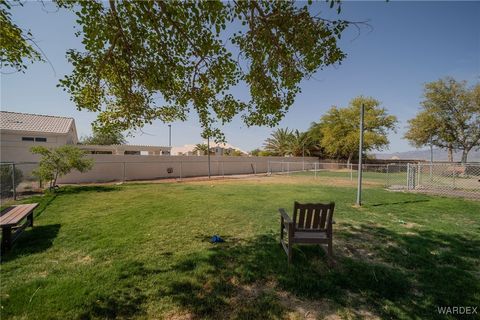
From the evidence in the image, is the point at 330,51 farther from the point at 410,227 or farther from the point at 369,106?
the point at 369,106

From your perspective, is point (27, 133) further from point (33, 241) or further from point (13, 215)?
point (33, 241)

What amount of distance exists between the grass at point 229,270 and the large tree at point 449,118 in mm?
30152

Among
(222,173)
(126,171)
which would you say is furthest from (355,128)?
(126,171)

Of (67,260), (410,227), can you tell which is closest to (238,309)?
(67,260)

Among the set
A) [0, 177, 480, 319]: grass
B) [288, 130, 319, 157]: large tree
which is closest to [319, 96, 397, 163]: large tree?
[288, 130, 319, 157]: large tree

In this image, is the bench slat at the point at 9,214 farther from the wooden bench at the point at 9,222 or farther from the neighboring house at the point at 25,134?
the neighboring house at the point at 25,134

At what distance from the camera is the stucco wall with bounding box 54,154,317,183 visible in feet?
56.7

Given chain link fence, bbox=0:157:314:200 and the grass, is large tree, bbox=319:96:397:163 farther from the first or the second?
the grass

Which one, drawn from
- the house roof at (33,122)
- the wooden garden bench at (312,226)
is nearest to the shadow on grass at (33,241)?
the wooden garden bench at (312,226)

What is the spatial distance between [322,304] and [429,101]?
37188 mm

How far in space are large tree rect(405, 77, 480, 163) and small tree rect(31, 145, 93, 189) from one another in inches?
1426

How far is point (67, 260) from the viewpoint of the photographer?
13.2ft

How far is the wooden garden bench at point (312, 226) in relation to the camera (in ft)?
12.7

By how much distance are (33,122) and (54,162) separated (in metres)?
11.3
